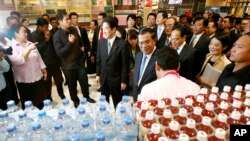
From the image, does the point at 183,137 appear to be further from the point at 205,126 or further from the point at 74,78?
the point at 74,78

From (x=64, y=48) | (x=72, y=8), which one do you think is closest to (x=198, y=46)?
(x=64, y=48)

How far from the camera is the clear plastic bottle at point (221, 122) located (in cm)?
86

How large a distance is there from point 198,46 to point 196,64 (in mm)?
380

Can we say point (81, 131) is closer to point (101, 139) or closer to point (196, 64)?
point (101, 139)

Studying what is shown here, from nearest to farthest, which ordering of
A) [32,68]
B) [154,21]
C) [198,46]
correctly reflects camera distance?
[32,68], [198,46], [154,21]

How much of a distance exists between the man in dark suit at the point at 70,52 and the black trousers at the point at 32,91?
48 centimetres

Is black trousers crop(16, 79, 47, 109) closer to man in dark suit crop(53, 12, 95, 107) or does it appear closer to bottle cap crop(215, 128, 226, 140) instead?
man in dark suit crop(53, 12, 95, 107)

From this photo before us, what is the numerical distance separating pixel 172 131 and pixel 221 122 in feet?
0.82

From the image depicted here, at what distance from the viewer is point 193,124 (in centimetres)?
84

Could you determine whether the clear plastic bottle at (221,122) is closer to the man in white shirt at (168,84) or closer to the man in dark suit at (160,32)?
the man in white shirt at (168,84)

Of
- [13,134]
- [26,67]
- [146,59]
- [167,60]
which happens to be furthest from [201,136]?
[26,67]

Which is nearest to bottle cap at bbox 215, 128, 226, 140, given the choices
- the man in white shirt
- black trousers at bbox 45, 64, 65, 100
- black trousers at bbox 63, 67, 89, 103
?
the man in white shirt

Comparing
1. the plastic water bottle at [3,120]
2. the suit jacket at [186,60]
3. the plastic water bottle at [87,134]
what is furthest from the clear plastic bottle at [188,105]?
the suit jacket at [186,60]

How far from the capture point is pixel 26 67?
7.84 feet
